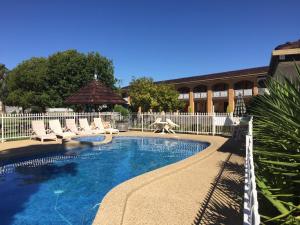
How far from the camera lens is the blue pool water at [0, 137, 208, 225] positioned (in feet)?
18.6

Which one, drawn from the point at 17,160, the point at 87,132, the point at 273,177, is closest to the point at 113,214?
the point at 273,177

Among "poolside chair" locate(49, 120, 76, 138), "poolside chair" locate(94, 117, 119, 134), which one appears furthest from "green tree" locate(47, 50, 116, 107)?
"poolside chair" locate(49, 120, 76, 138)

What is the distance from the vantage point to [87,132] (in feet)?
53.0

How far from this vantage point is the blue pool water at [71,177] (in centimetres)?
568

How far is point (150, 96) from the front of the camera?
23844 mm

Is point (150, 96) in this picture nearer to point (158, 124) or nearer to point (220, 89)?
point (158, 124)

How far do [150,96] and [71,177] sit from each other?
15.8 meters

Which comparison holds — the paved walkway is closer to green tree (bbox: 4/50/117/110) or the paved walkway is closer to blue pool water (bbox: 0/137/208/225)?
blue pool water (bbox: 0/137/208/225)

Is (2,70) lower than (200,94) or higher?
higher

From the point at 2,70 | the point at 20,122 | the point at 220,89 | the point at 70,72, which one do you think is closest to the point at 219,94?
the point at 220,89

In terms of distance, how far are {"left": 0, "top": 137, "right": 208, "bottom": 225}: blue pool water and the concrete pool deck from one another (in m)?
0.97

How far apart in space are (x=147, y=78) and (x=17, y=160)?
1660cm

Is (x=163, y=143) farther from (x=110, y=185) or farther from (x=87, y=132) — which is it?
(x=110, y=185)

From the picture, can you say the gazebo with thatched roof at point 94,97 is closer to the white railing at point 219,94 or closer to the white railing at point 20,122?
the white railing at point 20,122
